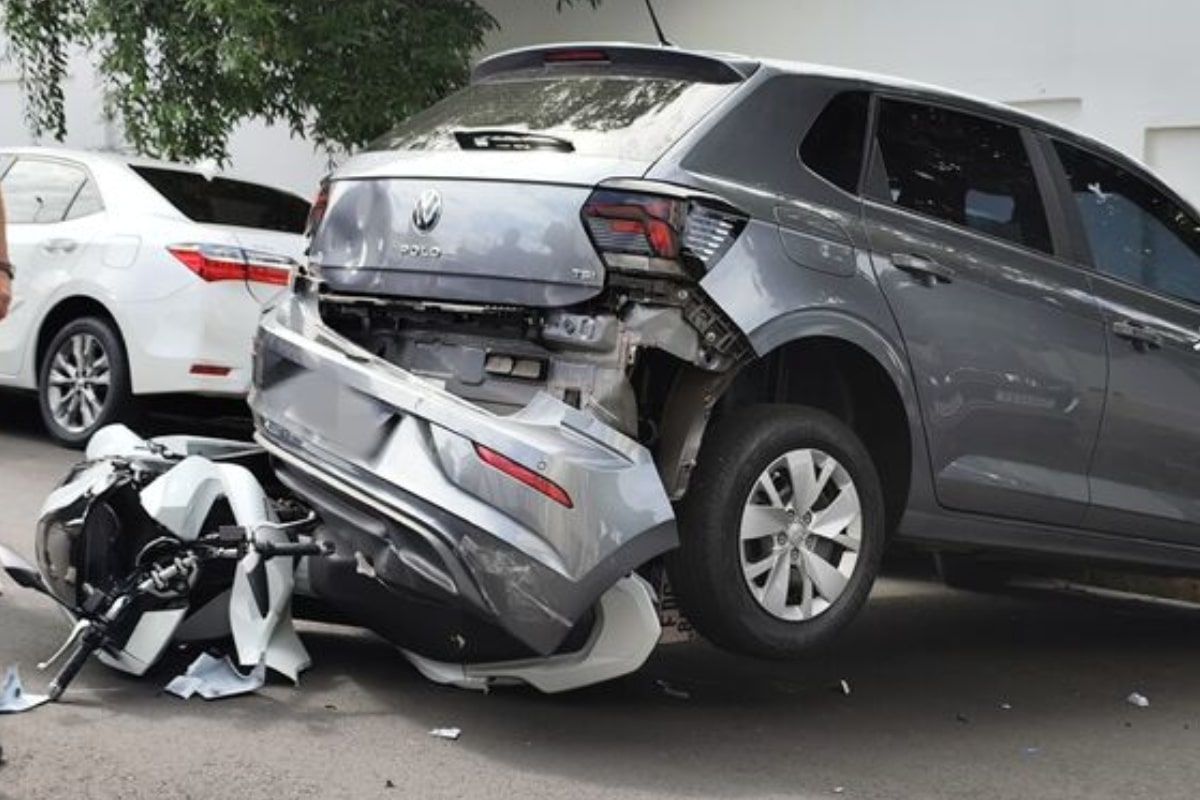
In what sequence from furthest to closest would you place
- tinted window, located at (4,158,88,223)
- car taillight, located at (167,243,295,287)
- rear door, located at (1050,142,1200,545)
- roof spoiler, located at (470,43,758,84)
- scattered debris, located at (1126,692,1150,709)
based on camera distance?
tinted window, located at (4,158,88,223) → car taillight, located at (167,243,295,287) → scattered debris, located at (1126,692,1150,709) → rear door, located at (1050,142,1200,545) → roof spoiler, located at (470,43,758,84)

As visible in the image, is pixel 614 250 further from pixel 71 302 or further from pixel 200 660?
pixel 71 302

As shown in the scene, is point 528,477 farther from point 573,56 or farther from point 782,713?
point 573,56

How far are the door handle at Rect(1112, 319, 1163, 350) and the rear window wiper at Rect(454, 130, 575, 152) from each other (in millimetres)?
2191

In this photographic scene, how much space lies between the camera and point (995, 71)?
1002 cm

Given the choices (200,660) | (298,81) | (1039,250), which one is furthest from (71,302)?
(1039,250)

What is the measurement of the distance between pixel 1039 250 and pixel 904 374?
89 cm

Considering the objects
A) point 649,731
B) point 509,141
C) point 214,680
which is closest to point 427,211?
point 509,141

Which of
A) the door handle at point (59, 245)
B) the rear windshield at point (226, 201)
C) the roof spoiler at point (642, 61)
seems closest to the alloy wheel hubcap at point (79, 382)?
the door handle at point (59, 245)

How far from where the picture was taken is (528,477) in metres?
4.08

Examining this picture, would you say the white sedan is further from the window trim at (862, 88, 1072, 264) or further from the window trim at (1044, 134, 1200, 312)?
the window trim at (1044, 134, 1200, 312)

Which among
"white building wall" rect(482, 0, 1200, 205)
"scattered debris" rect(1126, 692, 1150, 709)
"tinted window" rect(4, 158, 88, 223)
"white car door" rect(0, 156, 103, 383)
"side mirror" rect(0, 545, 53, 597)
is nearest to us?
"side mirror" rect(0, 545, 53, 597)

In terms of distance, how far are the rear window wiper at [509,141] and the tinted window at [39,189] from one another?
465cm

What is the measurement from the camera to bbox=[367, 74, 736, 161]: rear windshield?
178 inches

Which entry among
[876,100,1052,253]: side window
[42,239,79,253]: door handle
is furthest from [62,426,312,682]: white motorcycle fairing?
[42,239,79,253]: door handle
